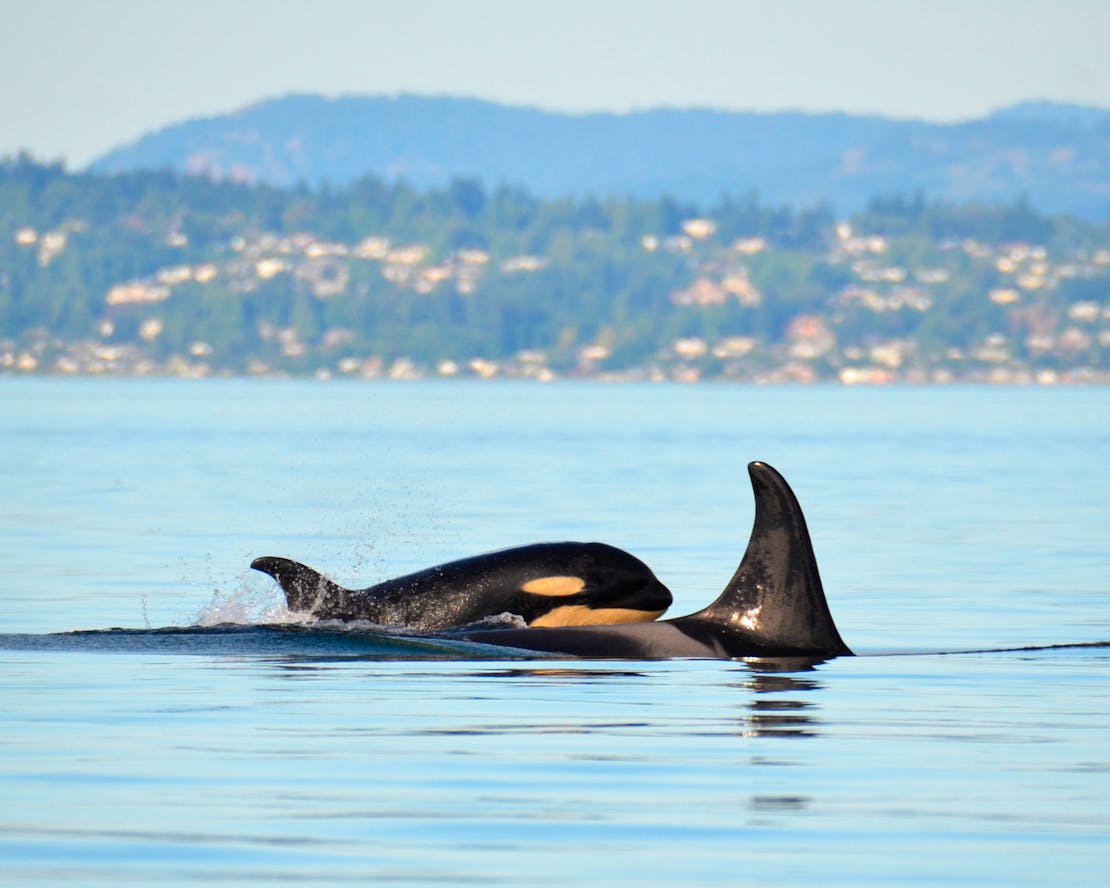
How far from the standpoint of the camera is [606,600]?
19.4 meters

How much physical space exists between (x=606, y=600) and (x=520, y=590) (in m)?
0.65

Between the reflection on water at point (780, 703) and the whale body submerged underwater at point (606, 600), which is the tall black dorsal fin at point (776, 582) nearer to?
the whale body submerged underwater at point (606, 600)

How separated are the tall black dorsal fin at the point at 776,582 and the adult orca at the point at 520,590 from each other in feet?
3.18

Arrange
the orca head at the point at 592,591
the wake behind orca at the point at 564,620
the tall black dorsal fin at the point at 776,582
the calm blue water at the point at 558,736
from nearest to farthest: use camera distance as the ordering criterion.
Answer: the calm blue water at the point at 558,736
the tall black dorsal fin at the point at 776,582
the wake behind orca at the point at 564,620
the orca head at the point at 592,591

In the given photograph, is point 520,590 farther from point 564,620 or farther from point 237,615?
point 237,615

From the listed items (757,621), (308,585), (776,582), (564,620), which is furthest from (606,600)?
(308,585)

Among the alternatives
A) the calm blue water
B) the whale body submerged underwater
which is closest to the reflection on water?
the calm blue water

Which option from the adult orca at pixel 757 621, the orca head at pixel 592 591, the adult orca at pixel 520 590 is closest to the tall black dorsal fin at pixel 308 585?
the adult orca at pixel 520 590

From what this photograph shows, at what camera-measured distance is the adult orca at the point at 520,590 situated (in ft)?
63.4

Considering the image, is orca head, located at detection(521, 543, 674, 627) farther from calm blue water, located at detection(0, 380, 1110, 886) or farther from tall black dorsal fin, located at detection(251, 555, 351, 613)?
tall black dorsal fin, located at detection(251, 555, 351, 613)

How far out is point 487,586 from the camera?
1961 centimetres

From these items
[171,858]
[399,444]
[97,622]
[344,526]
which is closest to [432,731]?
[171,858]

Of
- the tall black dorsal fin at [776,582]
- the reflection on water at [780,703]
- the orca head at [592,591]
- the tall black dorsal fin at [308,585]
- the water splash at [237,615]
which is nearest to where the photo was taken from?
the reflection on water at [780,703]

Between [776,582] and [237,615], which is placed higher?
[776,582]
